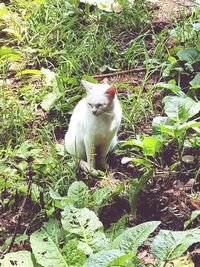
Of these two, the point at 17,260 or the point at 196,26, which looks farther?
Answer: the point at 196,26

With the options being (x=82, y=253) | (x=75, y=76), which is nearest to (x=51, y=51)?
(x=75, y=76)

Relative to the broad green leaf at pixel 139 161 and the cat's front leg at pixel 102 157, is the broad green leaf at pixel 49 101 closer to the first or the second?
the cat's front leg at pixel 102 157

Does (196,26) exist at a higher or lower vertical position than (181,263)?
higher

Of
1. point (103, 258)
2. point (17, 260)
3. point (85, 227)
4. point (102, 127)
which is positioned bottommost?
point (17, 260)

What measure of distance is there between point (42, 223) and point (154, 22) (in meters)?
2.23

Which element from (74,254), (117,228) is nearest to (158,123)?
(117,228)

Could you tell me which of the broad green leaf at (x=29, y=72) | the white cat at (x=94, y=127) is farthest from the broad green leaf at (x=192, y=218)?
the broad green leaf at (x=29, y=72)

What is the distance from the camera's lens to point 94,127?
11.2 ft

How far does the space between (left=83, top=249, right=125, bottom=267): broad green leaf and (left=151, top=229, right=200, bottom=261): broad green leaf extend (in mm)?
179

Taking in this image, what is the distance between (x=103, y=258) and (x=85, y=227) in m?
0.40

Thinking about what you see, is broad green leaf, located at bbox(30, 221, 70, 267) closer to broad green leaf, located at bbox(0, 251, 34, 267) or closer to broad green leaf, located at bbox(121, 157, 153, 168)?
broad green leaf, located at bbox(0, 251, 34, 267)

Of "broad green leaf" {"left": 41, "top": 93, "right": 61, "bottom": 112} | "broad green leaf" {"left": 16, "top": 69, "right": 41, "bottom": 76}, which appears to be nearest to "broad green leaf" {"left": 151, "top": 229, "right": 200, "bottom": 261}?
"broad green leaf" {"left": 41, "top": 93, "right": 61, "bottom": 112}

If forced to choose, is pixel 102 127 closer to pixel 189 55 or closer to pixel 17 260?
pixel 17 260

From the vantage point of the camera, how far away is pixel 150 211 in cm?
326
